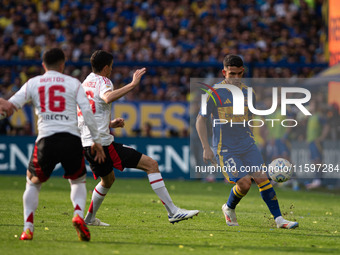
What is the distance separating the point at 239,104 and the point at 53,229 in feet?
9.65

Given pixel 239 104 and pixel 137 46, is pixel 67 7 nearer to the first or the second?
pixel 137 46

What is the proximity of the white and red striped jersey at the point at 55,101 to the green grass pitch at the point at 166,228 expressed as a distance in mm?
1255

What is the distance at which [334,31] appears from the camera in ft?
57.5

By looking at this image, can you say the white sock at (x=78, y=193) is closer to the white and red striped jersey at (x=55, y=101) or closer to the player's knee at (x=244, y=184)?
the white and red striped jersey at (x=55, y=101)

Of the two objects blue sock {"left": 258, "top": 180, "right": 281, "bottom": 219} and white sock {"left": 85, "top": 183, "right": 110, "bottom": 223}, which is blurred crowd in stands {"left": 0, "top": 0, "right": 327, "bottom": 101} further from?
white sock {"left": 85, "top": 183, "right": 110, "bottom": 223}

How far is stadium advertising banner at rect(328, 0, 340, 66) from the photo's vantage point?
56.5ft

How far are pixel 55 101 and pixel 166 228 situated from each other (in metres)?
2.56

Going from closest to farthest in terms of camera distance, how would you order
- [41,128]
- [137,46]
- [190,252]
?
[190,252] → [41,128] → [137,46]

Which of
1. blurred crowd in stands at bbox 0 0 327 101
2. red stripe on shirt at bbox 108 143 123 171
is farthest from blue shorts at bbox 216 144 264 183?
blurred crowd in stands at bbox 0 0 327 101


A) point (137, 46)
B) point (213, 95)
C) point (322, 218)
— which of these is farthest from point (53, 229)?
point (137, 46)

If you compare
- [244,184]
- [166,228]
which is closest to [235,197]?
[244,184]

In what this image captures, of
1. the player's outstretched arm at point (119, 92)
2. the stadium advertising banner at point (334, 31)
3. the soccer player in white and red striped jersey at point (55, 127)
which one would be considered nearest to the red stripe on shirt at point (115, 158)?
the player's outstretched arm at point (119, 92)

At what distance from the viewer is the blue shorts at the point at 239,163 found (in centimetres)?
885

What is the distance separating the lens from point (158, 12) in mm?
23547
